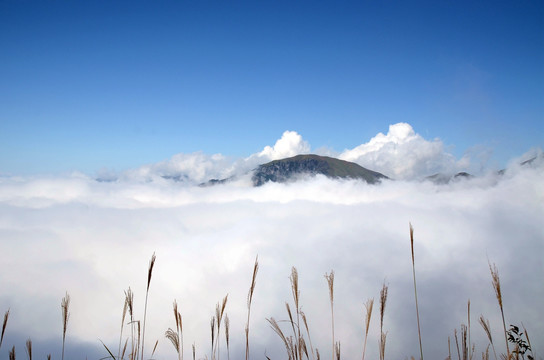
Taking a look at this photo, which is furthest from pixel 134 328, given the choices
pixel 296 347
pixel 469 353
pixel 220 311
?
pixel 469 353

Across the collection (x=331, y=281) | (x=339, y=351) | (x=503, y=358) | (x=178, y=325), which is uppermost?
(x=331, y=281)

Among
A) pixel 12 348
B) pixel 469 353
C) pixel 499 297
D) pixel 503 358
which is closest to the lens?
pixel 12 348

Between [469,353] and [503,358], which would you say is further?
[503,358]

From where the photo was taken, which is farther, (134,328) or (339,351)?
(134,328)

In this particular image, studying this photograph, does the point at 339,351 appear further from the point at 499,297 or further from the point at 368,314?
the point at 499,297

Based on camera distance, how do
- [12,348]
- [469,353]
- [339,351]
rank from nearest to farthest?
[12,348], [339,351], [469,353]

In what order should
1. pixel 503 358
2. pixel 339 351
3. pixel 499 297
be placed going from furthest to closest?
pixel 503 358 < pixel 339 351 < pixel 499 297

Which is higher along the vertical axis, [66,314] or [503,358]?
[66,314]

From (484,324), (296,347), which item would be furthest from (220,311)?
(484,324)

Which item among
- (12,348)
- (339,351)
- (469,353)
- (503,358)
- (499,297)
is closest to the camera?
(12,348)

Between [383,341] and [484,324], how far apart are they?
1.62 metres

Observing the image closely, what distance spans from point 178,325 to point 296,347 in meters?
1.52

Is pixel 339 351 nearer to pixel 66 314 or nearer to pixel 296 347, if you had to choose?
pixel 296 347

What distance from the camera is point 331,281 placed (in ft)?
12.7
